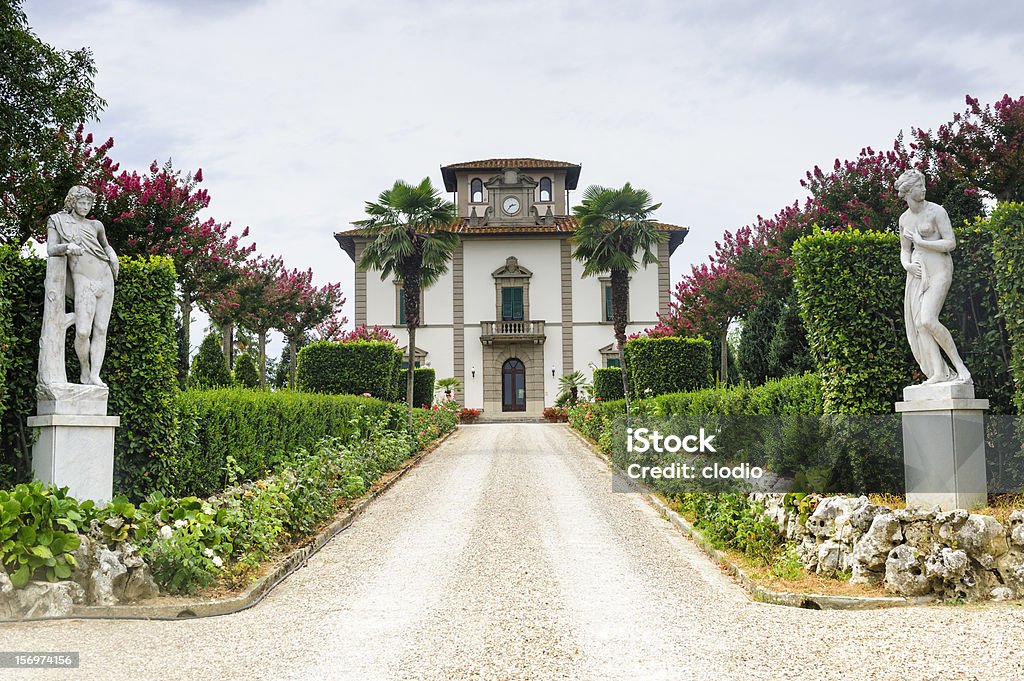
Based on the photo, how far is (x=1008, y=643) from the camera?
4312mm

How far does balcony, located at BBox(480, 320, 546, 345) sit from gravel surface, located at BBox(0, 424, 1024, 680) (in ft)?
85.5

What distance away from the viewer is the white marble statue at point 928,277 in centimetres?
644

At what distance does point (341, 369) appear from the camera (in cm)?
1898

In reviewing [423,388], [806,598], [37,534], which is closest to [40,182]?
[37,534]

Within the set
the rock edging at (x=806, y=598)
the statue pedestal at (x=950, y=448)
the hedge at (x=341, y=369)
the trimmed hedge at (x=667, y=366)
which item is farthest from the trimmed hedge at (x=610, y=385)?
the statue pedestal at (x=950, y=448)

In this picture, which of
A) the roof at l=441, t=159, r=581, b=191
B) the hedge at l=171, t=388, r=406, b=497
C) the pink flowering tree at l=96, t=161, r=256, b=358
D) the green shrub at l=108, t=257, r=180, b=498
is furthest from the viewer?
the roof at l=441, t=159, r=581, b=191

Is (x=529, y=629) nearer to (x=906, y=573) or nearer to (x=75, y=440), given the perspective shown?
(x=906, y=573)

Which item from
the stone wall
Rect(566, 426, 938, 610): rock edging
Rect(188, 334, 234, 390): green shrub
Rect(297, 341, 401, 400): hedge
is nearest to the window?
Rect(188, 334, 234, 390): green shrub

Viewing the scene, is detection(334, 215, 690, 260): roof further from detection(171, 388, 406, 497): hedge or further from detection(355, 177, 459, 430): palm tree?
detection(171, 388, 406, 497): hedge

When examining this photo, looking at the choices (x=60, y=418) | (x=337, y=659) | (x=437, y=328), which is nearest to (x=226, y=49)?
(x=60, y=418)

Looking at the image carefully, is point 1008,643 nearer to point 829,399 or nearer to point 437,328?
point 829,399

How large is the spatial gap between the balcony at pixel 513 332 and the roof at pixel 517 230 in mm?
3871

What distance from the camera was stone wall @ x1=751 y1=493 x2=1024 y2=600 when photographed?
5246 mm

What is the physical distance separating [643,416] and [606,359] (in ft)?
62.9
